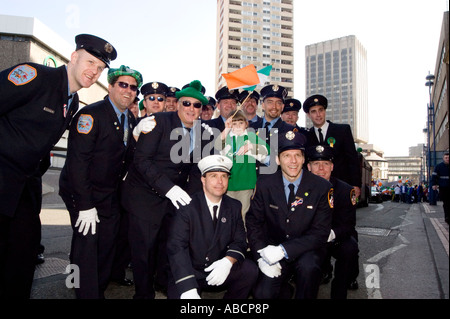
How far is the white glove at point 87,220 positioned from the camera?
271cm

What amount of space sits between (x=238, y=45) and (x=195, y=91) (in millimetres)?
100238

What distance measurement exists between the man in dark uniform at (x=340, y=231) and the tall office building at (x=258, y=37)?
9545 cm

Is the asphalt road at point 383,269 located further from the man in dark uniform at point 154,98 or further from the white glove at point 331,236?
the man in dark uniform at point 154,98

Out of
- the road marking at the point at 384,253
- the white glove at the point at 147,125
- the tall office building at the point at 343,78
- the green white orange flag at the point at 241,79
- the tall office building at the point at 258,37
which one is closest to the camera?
the white glove at the point at 147,125

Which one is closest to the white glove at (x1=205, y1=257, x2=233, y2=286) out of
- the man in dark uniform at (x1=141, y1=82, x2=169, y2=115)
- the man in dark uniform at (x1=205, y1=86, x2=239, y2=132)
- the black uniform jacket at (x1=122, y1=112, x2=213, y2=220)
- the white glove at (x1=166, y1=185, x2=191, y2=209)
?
the white glove at (x1=166, y1=185, x2=191, y2=209)

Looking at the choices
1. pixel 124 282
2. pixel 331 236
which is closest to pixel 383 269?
pixel 331 236

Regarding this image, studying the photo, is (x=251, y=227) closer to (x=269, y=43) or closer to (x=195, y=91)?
(x=195, y=91)

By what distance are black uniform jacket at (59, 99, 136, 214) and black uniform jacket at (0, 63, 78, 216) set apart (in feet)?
1.16

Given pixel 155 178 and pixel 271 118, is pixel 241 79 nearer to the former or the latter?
pixel 271 118

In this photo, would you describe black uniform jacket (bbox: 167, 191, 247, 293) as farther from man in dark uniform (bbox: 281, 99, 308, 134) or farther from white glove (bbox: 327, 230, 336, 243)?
man in dark uniform (bbox: 281, 99, 308, 134)

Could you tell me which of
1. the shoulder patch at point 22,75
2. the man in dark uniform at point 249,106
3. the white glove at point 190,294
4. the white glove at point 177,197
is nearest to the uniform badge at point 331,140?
the man in dark uniform at point 249,106

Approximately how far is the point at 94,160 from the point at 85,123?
0.36m

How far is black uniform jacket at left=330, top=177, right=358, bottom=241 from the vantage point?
3283mm
